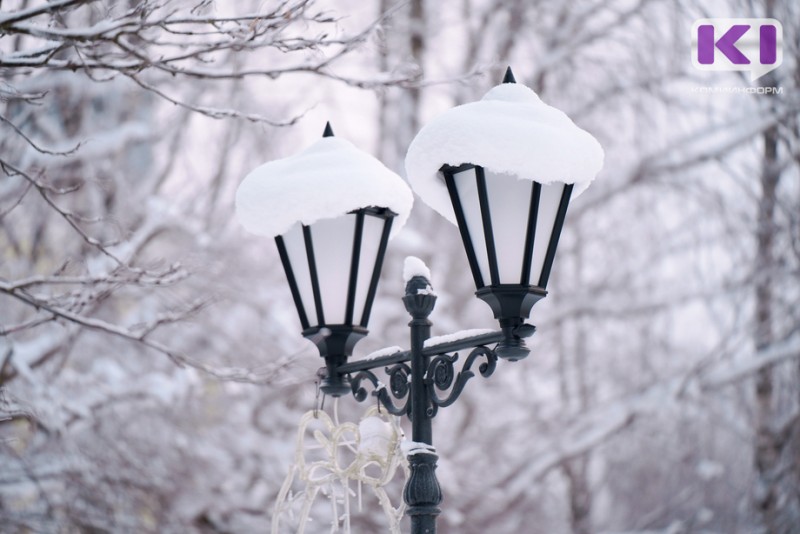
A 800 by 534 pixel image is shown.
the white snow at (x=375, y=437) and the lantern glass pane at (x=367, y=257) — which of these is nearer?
the white snow at (x=375, y=437)

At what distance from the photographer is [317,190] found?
294 cm

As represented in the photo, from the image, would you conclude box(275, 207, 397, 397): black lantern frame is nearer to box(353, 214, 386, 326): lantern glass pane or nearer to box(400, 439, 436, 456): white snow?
box(353, 214, 386, 326): lantern glass pane

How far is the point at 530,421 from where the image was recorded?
9172 mm

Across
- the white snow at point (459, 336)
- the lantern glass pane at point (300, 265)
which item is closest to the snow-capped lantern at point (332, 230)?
the lantern glass pane at point (300, 265)

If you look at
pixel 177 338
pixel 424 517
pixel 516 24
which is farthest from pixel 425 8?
pixel 424 517

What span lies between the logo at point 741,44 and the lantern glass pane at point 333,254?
5774mm

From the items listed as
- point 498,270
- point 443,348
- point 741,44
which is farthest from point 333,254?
point 741,44

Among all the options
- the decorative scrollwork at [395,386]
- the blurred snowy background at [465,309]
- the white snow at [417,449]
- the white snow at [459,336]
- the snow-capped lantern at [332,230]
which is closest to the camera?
the white snow at [459,336]

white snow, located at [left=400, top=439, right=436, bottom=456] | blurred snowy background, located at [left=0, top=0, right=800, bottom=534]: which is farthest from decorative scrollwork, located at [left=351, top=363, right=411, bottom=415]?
blurred snowy background, located at [left=0, top=0, right=800, bottom=534]

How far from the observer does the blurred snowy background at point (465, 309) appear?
643cm

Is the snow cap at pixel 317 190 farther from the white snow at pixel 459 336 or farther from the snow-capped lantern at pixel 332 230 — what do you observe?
the white snow at pixel 459 336

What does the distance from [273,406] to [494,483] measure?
2021 millimetres

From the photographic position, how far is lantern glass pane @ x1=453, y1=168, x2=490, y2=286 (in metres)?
2.57

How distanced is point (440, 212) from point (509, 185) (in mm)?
347
